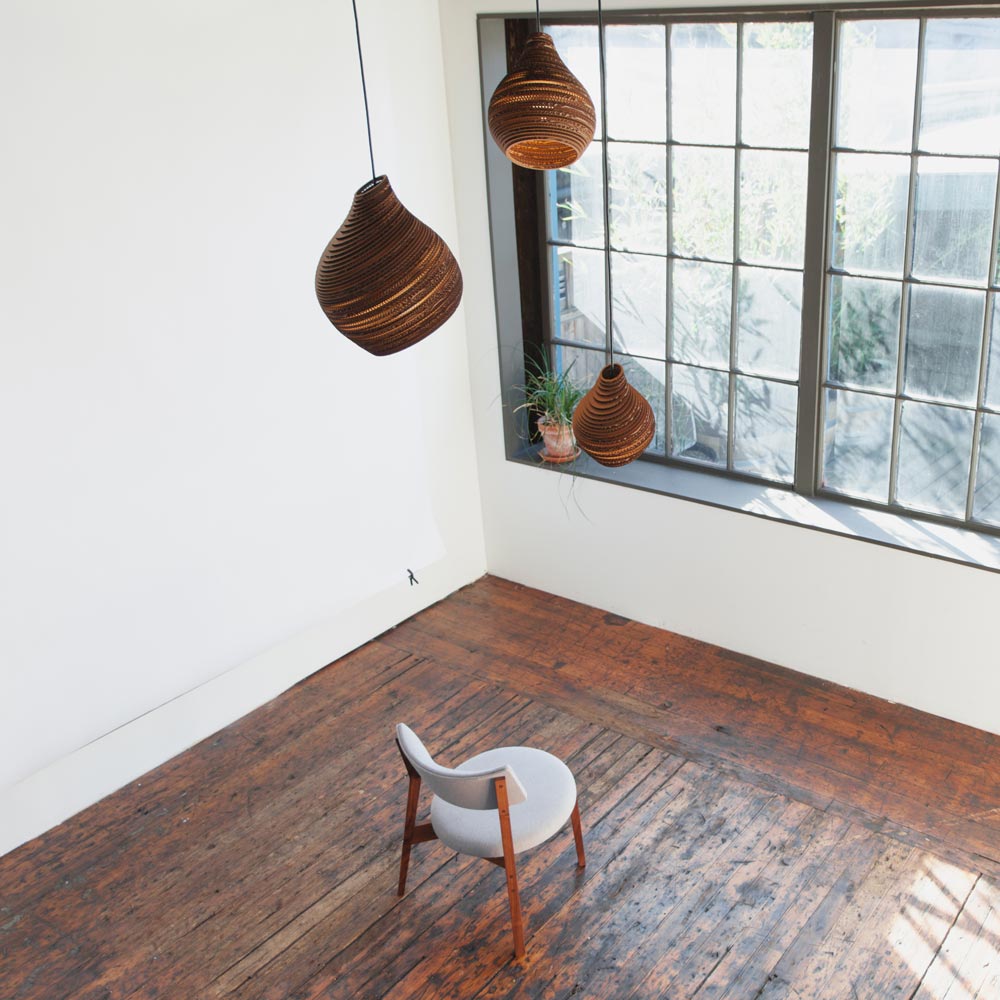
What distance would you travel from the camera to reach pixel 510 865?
3.29 m

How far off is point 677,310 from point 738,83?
0.93m

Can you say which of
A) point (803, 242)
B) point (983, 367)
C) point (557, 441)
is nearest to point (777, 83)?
point (803, 242)

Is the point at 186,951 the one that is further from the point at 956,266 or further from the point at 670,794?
the point at 956,266

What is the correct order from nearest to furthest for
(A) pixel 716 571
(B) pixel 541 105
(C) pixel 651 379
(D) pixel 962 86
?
(B) pixel 541 105, (D) pixel 962 86, (A) pixel 716 571, (C) pixel 651 379

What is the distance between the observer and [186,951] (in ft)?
11.6

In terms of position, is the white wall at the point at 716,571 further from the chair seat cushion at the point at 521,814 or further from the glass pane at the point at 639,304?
the chair seat cushion at the point at 521,814

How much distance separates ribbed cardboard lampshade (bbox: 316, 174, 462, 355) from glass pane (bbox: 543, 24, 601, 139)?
221 cm

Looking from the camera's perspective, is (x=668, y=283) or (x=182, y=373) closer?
(x=182, y=373)

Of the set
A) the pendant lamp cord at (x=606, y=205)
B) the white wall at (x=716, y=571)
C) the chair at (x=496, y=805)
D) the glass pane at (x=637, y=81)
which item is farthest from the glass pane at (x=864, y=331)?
the chair at (x=496, y=805)

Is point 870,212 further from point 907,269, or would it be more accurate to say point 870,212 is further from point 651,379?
point 651,379

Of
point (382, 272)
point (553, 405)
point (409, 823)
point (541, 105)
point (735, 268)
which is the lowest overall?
point (409, 823)

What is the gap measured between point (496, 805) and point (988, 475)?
2.17m

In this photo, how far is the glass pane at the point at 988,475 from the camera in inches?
158

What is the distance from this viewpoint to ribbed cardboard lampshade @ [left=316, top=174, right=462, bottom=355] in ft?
8.63
